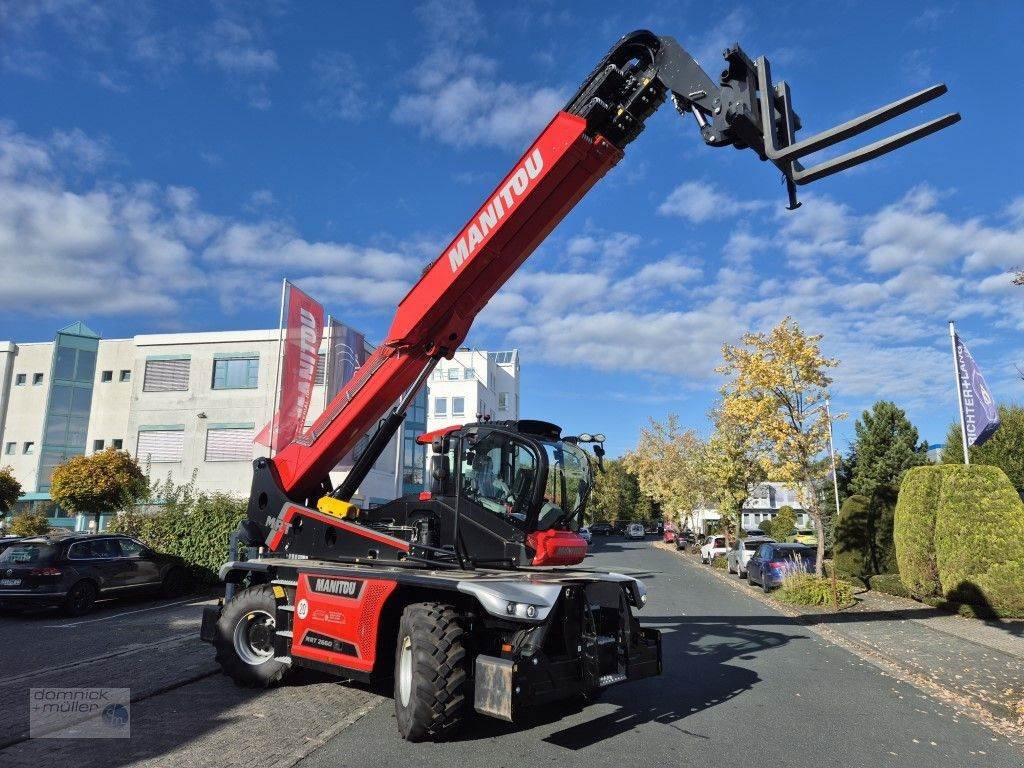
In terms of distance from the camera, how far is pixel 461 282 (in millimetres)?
7418

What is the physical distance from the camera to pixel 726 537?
1328 inches

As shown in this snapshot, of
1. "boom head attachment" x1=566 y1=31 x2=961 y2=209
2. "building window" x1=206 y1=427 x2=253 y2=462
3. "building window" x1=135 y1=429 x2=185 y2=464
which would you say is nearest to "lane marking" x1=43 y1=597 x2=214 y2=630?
"boom head attachment" x1=566 y1=31 x2=961 y2=209

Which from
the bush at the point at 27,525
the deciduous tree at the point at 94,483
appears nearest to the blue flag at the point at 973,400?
the deciduous tree at the point at 94,483

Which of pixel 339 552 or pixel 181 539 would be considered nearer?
pixel 339 552

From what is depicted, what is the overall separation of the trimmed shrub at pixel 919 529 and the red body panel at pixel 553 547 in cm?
1160

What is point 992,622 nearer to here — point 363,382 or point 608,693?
point 608,693

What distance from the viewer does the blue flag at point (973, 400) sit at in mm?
16625

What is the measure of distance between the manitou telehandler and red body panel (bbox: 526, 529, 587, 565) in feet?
0.08

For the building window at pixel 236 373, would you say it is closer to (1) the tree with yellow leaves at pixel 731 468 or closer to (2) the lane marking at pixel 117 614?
(2) the lane marking at pixel 117 614

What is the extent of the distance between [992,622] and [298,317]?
1766 cm

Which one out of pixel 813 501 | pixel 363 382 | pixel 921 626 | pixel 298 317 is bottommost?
pixel 921 626

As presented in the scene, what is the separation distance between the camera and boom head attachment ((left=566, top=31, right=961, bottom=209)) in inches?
159

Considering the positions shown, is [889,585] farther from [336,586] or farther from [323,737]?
[323,737]

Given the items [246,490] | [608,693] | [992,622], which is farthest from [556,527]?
[246,490]
